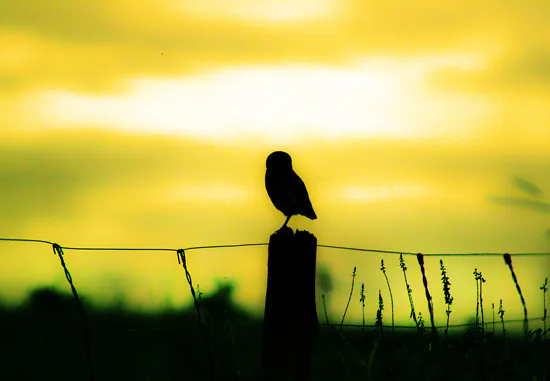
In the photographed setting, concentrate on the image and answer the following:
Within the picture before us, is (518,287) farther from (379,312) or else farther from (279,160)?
(279,160)

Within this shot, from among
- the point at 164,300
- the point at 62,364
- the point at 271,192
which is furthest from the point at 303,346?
the point at 62,364

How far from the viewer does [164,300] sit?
1407 centimetres

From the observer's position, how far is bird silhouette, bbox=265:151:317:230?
11.5m

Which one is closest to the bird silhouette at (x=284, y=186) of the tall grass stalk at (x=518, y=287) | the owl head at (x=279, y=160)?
the owl head at (x=279, y=160)

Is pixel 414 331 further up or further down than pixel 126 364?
further down

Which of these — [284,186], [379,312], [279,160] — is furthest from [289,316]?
[279,160]

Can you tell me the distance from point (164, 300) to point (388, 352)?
7.96 meters

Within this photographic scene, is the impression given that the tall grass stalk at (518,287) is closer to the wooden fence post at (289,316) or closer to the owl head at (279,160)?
the wooden fence post at (289,316)

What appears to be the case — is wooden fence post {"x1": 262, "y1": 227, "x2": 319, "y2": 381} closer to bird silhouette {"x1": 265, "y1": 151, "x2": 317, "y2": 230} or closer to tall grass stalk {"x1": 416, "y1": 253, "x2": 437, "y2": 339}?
tall grass stalk {"x1": 416, "y1": 253, "x2": 437, "y2": 339}

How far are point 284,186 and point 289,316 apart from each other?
514 centimetres

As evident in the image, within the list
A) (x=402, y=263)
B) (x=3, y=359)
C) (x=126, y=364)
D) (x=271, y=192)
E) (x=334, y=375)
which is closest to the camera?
(x=334, y=375)

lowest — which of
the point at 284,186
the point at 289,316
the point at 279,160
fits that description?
the point at 289,316

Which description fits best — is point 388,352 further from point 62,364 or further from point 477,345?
point 62,364

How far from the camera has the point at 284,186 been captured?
37.7ft
